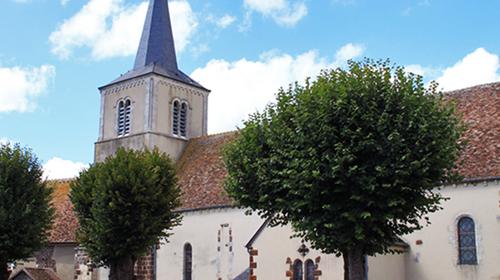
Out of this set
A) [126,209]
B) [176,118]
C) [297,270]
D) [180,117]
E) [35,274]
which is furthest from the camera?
[180,117]

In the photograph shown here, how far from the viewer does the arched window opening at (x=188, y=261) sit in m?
24.8

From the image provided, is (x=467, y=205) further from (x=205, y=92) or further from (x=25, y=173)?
(x=205, y=92)

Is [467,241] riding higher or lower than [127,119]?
lower

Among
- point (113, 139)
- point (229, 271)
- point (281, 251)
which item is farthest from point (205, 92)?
point (281, 251)

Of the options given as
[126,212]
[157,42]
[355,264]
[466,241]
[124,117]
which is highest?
[157,42]

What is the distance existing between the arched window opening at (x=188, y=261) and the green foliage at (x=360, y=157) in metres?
11.2

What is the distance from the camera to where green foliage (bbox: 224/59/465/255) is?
1308 cm

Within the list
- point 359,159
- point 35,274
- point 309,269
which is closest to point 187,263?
point 35,274

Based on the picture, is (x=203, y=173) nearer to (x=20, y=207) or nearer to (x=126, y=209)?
(x=126, y=209)

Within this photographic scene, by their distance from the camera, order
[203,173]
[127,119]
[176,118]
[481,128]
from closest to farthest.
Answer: [481,128], [203,173], [127,119], [176,118]

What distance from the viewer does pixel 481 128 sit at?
18891 mm

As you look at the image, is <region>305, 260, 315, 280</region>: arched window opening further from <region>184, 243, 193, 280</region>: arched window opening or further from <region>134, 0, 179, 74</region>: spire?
<region>134, 0, 179, 74</region>: spire

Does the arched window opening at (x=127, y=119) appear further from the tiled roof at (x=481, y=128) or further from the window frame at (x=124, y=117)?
the tiled roof at (x=481, y=128)

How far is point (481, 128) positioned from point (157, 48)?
Result: 20142 millimetres
